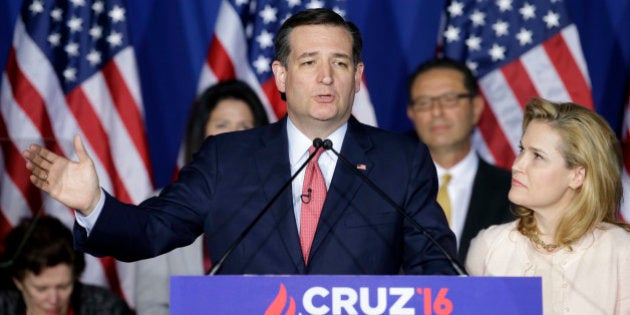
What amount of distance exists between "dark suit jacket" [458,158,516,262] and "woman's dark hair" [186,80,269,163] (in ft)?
3.15

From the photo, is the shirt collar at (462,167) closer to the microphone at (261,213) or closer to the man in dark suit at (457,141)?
the man in dark suit at (457,141)

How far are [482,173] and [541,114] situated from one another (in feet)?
4.70

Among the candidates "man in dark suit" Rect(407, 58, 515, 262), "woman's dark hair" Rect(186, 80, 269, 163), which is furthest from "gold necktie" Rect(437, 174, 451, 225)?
"woman's dark hair" Rect(186, 80, 269, 163)

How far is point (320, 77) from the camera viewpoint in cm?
294

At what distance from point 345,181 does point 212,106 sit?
178cm

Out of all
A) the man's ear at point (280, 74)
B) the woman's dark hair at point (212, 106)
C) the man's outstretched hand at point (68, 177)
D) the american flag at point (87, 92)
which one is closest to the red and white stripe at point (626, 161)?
the woman's dark hair at point (212, 106)

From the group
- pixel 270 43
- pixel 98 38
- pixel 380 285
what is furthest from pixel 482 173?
pixel 380 285

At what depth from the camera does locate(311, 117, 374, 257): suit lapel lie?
113 inches

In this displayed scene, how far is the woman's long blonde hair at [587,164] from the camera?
3.21m

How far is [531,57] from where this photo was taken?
530cm

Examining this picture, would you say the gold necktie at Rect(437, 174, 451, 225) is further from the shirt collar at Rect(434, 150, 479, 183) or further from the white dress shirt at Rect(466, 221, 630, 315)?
the white dress shirt at Rect(466, 221, 630, 315)

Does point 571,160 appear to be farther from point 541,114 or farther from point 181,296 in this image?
point 181,296

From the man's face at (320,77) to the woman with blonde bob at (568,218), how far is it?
25.4 inches

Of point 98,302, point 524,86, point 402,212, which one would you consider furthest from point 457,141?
point 402,212
